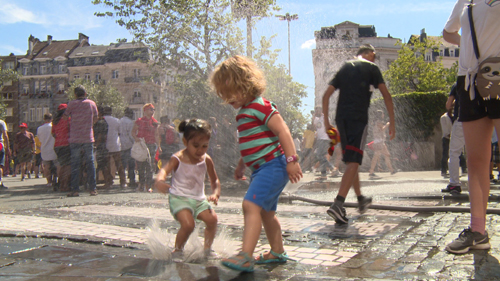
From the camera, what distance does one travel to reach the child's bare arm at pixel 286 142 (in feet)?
9.20

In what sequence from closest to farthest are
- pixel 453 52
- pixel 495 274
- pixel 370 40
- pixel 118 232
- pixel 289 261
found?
pixel 495 274 < pixel 289 261 < pixel 118 232 < pixel 370 40 < pixel 453 52

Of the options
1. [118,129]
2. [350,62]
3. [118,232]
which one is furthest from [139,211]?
[118,129]

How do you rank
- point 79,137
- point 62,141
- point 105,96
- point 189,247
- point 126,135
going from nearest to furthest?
point 189,247
point 79,137
point 62,141
point 126,135
point 105,96

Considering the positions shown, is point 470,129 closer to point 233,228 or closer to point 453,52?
point 233,228

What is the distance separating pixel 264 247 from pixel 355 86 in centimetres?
205

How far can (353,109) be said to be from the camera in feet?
15.3

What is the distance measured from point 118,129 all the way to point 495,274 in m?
8.71

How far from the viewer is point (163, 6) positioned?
17859 mm

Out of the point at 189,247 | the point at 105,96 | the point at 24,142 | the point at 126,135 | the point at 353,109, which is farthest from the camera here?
the point at 105,96

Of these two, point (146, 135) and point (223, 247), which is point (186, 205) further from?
point (146, 135)

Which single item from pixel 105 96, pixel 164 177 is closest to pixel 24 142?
pixel 164 177

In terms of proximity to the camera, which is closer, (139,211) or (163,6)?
(139,211)

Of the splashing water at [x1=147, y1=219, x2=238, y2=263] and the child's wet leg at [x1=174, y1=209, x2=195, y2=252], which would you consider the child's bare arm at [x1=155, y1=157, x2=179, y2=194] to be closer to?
the child's wet leg at [x1=174, y1=209, x2=195, y2=252]

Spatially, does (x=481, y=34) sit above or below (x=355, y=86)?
above
